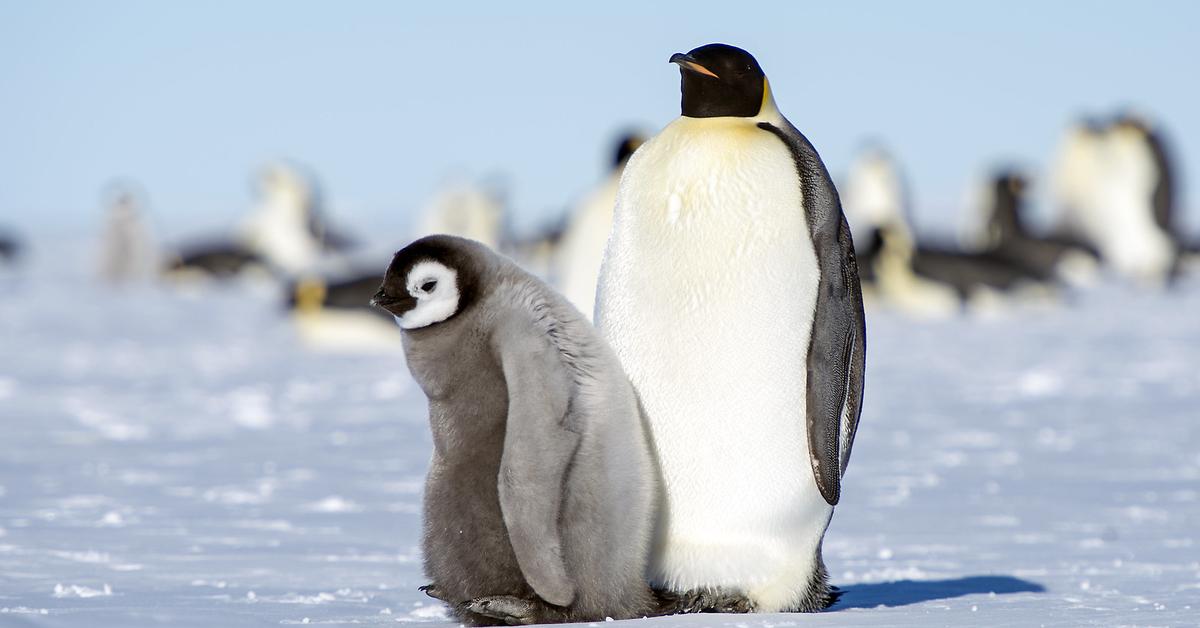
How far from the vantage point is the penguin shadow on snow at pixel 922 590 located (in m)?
3.83

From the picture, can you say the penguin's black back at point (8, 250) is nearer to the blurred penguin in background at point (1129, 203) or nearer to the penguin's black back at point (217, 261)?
the penguin's black back at point (217, 261)

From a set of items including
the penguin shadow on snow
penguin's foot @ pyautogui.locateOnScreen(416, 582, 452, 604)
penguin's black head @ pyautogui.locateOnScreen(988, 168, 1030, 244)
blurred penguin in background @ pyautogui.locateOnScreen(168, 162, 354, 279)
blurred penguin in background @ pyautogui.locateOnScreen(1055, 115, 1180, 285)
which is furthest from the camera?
blurred penguin in background @ pyautogui.locateOnScreen(168, 162, 354, 279)

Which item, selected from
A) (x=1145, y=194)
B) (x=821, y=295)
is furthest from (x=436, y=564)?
(x=1145, y=194)

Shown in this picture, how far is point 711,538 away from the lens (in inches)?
140

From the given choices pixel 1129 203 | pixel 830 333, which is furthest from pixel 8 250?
pixel 830 333

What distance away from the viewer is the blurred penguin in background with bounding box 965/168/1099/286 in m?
21.2

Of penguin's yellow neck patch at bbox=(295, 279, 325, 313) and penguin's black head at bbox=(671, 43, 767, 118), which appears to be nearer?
penguin's black head at bbox=(671, 43, 767, 118)

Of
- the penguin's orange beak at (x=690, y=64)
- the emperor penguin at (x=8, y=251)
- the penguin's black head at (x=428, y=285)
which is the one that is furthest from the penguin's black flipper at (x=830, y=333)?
the emperor penguin at (x=8, y=251)

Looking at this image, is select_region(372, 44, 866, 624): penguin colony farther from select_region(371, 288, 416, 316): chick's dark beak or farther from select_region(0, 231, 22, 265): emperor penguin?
select_region(0, 231, 22, 265): emperor penguin

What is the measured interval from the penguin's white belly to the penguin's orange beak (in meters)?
0.17

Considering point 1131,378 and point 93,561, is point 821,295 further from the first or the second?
point 1131,378

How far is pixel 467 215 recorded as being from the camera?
850 inches

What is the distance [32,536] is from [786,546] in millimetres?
2319

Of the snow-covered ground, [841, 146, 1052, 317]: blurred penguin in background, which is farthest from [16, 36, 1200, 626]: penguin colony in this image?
[841, 146, 1052, 317]: blurred penguin in background
